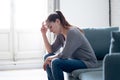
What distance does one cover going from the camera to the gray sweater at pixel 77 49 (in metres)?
2.61

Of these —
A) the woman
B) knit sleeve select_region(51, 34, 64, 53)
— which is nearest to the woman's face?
the woman

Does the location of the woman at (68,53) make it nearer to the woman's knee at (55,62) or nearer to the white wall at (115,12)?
the woman's knee at (55,62)

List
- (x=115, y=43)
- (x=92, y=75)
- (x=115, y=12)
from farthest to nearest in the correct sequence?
(x=115, y=12) < (x=115, y=43) < (x=92, y=75)

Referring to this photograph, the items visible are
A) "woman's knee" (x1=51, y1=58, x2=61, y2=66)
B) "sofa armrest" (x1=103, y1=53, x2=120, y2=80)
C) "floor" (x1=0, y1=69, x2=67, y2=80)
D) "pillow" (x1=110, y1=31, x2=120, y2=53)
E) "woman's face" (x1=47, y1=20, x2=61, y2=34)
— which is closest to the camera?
"sofa armrest" (x1=103, y1=53, x2=120, y2=80)

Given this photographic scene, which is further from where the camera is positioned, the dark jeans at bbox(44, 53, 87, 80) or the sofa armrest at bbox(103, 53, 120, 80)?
the dark jeans at bbox(44, 53, 87, 80)

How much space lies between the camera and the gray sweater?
2.61 m

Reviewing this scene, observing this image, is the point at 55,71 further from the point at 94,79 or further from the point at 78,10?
the point at 78,10

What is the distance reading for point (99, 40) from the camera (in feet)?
10.2

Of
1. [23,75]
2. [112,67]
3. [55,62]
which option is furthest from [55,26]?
[23,75]

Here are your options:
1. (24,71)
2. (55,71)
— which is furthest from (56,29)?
(24,71)

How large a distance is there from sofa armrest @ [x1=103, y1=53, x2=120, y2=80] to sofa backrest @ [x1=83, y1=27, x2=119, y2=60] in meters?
1.17

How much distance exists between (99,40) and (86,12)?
1949 millimetres

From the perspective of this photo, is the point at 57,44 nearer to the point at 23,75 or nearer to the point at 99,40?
the point at 99,40

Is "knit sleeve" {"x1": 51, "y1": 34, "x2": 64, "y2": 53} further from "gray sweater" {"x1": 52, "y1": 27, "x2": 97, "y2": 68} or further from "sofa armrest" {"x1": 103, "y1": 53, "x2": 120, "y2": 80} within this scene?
"sofa armrest" {"x1": 103, "y1": 53, "x2": 120, "y2": 80}
